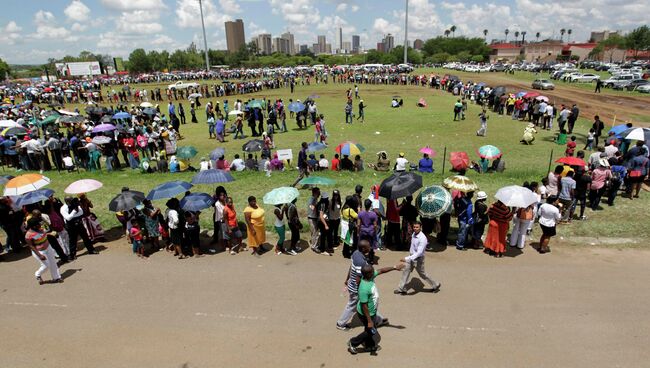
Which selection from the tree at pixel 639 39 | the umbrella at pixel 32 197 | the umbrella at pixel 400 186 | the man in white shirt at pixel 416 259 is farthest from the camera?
the tree at pixel 639 39

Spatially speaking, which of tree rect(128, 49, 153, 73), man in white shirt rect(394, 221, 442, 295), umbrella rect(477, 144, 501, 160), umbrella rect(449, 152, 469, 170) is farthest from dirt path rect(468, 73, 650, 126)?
tree rect(128, 49, 153, 73)

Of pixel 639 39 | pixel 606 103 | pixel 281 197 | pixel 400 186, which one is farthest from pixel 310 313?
pixel 639 39

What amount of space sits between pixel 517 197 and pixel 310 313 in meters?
4.87

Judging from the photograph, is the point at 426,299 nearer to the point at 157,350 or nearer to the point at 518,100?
A: the point at 157,350

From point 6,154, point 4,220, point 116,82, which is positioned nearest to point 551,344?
point 4,220

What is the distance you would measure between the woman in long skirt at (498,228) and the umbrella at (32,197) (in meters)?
10.1

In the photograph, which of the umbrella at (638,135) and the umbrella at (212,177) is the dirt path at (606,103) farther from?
the umbrella at (212,177)

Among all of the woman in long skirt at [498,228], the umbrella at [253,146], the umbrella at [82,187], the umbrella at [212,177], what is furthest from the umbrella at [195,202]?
the woman in long skirt at [498,228]

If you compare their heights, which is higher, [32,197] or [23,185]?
[23,185]

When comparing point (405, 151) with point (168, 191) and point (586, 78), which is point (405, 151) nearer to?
point (168, 191)

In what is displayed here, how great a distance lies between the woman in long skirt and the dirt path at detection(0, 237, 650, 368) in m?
0.27

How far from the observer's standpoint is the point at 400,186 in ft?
27.1

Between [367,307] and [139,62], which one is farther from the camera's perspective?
[139,62]

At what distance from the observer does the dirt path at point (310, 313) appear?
18.5 feet
